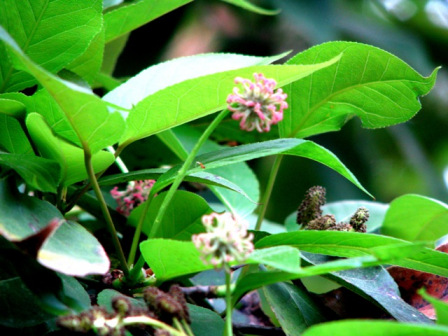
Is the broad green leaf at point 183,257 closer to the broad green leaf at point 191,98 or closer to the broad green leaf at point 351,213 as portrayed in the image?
the broad green leaf at point 191,98

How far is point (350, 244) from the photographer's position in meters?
0.44

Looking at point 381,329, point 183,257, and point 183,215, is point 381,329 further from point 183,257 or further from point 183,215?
point 183,215

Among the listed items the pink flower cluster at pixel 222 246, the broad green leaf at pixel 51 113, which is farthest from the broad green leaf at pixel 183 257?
the broad green leaf at pixel 51 113

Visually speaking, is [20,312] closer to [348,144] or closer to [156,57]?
[156,57]

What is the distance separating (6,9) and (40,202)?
169 mm

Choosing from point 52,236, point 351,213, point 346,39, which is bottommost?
point 351,213

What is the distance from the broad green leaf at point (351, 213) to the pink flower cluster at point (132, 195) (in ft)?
0.66

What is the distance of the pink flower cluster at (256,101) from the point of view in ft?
1.32

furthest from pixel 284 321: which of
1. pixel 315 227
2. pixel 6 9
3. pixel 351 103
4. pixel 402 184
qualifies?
pixel 402 184

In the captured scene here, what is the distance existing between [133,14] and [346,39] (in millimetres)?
1872

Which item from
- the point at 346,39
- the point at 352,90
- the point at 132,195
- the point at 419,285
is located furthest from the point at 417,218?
the point at 346,39

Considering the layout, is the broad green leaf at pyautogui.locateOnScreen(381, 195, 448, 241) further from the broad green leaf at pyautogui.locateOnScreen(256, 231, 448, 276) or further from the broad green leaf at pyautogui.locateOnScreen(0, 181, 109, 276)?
the broad green leaf at pyautogui.locateOnScreen(0, 181, 109, 276)

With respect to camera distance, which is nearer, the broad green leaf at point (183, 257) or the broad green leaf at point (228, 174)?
the broad green leaf at point (183, 257)

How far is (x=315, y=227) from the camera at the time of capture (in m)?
0.54
